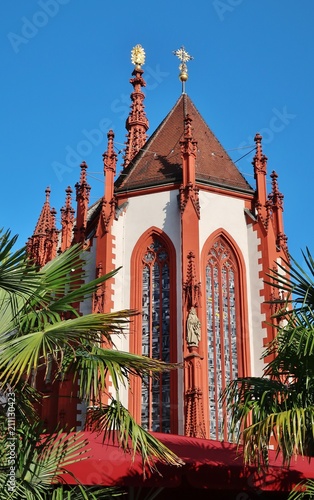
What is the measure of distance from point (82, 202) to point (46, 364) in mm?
18317

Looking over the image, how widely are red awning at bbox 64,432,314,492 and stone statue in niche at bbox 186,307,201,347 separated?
29.0 feet

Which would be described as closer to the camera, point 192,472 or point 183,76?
point 192,472

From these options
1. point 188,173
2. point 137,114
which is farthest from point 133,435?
point 137,114

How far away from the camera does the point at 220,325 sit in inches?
938

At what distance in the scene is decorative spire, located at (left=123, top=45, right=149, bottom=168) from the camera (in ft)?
142

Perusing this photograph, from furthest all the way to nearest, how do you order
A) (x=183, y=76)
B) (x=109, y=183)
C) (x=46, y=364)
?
(x=183, y=76), (x=109, y=183), (x=46, y=364)

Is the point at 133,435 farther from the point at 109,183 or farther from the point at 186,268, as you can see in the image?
the point at 109,183

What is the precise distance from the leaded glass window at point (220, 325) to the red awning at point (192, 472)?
933 centimetres

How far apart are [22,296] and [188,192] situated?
599 inches

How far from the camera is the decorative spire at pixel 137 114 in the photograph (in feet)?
142

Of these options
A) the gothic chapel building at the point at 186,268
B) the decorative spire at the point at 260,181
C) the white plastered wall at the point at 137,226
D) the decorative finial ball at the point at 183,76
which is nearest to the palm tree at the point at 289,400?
the gothic chapel building at the point at 186,268

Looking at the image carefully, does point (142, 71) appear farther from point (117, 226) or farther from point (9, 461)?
point (9, 461)

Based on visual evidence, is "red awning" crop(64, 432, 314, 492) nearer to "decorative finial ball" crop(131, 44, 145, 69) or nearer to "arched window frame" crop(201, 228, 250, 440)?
"arched window frame" crop(201, 228, 250, 440)

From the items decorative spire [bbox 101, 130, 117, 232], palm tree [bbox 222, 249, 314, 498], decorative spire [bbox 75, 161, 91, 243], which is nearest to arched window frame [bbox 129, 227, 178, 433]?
decorative spire [bbox 101, 130, 117, 232]
